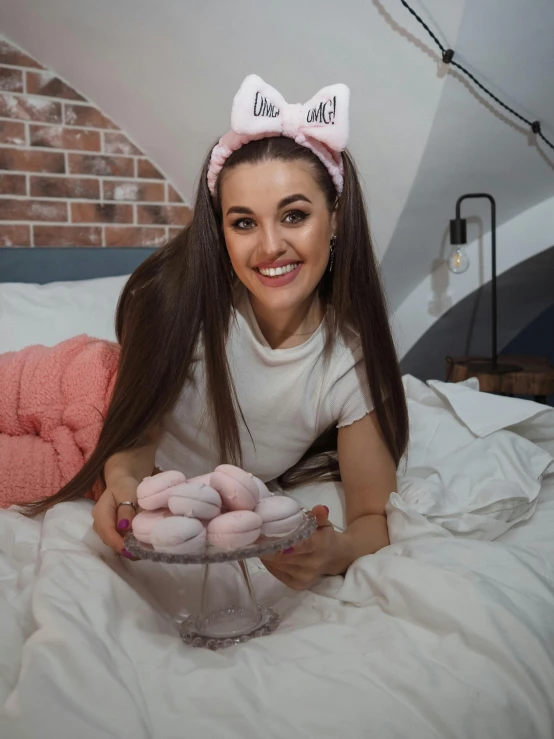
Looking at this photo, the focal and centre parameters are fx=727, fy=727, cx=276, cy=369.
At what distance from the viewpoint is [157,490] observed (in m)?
0.90

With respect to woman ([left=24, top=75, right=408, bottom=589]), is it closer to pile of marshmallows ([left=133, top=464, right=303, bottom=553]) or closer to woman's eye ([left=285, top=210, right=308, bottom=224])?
woman's eye ([left=285, top=210, right=308, bottom=224])

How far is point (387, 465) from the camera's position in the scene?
4.45 feet

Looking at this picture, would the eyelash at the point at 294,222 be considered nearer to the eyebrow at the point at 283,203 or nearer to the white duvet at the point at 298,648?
the eyebrow at the point at 283,203

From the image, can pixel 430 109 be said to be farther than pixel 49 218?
No

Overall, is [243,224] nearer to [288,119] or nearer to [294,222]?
[294,222]

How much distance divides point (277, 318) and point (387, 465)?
0.35 m

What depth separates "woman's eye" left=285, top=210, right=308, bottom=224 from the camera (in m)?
1.29

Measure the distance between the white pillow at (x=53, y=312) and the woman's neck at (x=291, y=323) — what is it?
73 cm

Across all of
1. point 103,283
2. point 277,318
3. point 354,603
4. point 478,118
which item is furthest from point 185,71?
point 354,603

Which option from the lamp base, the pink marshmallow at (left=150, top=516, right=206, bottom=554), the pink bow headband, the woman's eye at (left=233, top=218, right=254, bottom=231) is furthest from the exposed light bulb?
the pink marshmallow at (left=150, top=516, right=206, bottom=554)

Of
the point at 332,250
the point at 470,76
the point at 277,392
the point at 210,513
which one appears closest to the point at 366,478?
the point at 277,392

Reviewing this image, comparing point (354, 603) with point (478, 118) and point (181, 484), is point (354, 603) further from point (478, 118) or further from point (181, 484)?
point (478, 118)

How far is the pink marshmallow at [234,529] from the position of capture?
829 mm

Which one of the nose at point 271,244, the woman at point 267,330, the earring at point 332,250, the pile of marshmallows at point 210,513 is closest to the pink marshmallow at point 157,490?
the pile of marshmallows at point 210,513
